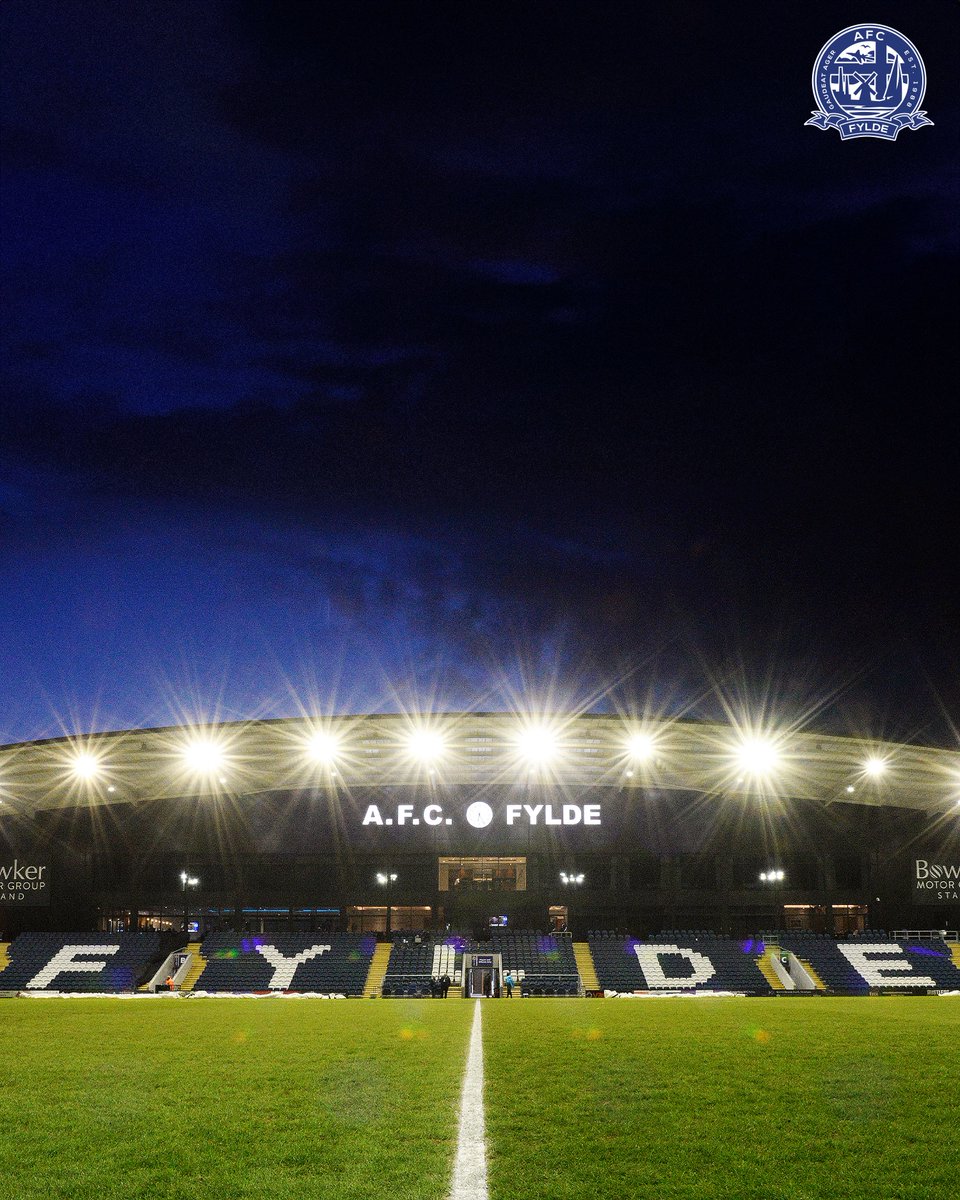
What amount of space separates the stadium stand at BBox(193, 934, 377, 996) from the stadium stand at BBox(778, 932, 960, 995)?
2072 centimetres

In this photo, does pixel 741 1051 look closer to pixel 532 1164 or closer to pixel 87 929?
pixel 532 1164

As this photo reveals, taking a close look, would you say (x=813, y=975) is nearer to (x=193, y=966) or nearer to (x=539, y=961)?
(x=539, y=961)

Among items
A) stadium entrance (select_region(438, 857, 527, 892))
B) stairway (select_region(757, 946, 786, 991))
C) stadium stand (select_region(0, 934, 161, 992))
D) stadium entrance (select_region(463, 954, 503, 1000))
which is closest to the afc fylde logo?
stadium entrance (select_region(438, 857, 527, 892))

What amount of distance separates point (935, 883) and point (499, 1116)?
159ft

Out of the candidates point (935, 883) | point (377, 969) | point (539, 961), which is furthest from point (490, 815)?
point (935, 883)

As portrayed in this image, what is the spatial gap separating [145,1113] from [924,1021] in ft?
62.7

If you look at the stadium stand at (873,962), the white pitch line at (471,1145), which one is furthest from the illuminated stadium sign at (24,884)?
the white pitch line at (471,1145)

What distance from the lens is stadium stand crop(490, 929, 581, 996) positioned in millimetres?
43188

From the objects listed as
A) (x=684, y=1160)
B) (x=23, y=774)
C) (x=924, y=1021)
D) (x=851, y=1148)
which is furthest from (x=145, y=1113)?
(x=23, y=774)

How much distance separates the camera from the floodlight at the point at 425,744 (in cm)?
4162

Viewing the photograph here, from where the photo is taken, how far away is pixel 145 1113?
10.5 meters

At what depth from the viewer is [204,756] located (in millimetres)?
43156

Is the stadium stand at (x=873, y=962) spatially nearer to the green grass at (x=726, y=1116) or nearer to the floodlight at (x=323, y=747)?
the floodlight at (x=323, y=747)

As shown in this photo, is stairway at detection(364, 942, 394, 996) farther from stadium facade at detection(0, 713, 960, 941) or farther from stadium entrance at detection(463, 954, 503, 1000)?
stadium entrance at detection(463, 954, 503, 1000)
